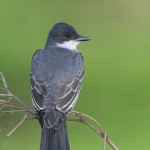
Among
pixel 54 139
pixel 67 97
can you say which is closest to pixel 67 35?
pixel 67 97

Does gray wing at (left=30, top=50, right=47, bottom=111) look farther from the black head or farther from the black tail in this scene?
the black head

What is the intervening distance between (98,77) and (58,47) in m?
2.51

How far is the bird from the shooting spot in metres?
6.05

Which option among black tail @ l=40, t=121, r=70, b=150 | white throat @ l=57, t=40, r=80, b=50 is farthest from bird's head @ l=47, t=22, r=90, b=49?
black tail @ l=40, t=121, r=70, b=150

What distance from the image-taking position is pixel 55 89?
623cm

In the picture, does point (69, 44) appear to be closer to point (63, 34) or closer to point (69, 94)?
point (63, 34)

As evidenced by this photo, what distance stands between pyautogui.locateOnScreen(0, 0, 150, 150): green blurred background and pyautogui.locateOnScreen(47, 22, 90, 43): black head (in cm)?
87

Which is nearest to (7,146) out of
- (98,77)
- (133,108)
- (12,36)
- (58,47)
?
(58,47)

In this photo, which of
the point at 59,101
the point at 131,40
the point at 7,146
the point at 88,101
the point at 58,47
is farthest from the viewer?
the point at 131,40

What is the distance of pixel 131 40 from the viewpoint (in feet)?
36.2

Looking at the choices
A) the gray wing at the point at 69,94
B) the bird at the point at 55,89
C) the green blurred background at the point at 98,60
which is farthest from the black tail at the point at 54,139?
the green blurred background at the point at 98,60

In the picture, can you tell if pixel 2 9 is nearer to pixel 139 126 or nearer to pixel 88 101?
pixel 88 101

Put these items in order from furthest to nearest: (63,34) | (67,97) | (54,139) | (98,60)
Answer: (98,60), (63,34), (67,97), (54,139)

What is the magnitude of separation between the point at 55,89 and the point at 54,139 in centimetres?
38
